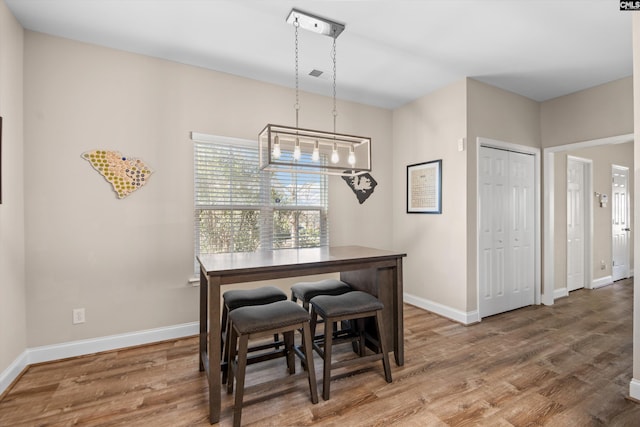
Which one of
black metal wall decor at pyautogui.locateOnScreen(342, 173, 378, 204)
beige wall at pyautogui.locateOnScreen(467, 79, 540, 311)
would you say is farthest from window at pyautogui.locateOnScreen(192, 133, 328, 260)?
beige wall at pyautogui.locateOnScreen(467, 79, 540, 311)

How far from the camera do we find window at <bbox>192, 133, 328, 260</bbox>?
321cm

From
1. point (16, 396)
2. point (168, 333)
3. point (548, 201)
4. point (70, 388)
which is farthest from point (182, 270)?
point (548, 201)

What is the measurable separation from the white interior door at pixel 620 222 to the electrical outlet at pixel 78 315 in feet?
25.1

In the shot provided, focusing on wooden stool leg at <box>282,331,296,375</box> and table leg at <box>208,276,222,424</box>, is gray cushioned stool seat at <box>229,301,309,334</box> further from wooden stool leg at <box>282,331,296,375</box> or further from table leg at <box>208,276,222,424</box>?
wooden stool leg at <box>282,331,296,375</box>

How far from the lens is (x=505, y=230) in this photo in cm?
387

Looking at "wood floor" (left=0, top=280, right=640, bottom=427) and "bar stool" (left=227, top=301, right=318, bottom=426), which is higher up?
"bar stool" (left=227, top=301, right=318, bottom=426)

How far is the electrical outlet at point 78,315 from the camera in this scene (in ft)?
8.77

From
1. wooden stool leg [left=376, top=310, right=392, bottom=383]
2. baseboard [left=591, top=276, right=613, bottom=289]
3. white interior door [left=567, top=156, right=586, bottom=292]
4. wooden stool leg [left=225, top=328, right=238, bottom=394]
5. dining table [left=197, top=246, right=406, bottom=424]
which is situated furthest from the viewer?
baseboard [left=591, top=276, right=613, bottom=289]

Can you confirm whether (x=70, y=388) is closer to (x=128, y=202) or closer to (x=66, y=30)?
(x=128, y=202)

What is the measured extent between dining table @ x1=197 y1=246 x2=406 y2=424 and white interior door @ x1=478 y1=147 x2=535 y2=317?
1647 millimetres

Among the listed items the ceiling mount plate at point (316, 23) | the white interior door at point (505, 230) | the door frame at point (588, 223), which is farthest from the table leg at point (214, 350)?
the door frame at point (588, 223)

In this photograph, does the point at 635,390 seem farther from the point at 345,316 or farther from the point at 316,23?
the point at 316,23

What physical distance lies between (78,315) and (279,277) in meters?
1.96

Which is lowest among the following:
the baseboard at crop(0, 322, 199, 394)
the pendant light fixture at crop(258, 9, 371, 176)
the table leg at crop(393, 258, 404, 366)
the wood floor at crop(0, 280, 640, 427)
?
the wood floor at crop(0, 280, 640, 427)
